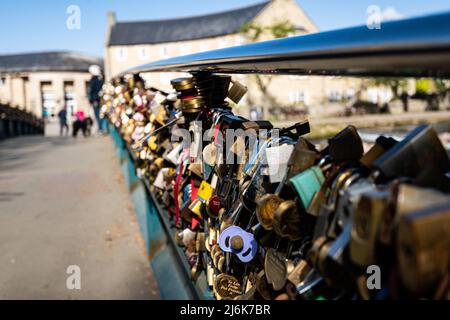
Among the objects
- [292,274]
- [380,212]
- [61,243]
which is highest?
[380,212]

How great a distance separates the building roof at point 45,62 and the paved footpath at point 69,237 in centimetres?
5849

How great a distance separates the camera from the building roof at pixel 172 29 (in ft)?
207

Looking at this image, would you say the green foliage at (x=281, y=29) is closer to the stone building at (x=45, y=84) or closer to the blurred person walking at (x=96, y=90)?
the stone building at (x=45, y=84)

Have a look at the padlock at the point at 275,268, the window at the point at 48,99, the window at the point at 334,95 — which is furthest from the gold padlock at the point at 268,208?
the window at the point at 48,99

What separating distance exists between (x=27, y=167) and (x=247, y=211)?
7.88 metres

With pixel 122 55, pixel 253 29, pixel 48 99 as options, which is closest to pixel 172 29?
pixel 122 55

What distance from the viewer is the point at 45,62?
Result: 64.1m

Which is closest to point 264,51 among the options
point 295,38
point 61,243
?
point 295,38

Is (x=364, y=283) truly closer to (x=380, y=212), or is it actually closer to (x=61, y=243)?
(x=380, y=212)

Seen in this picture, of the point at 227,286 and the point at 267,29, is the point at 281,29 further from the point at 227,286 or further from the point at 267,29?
the point at 227,286

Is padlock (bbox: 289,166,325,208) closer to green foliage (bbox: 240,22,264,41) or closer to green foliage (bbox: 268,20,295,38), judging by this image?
green foliage (bbox: 240,22,264,41)

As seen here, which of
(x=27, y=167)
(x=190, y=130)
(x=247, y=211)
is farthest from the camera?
(x=27, y=167)

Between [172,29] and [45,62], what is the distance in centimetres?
1715

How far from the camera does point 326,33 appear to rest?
3.10 ft
